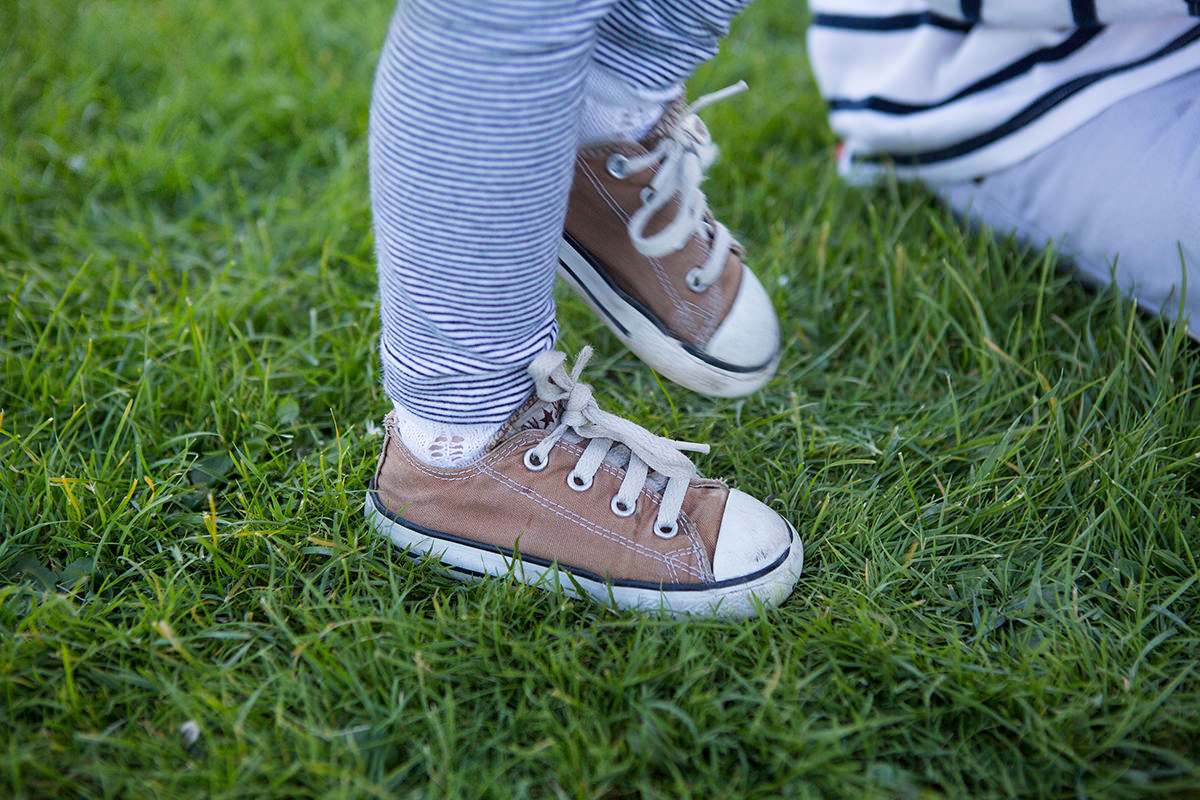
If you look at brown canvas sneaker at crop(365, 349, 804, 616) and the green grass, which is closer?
the green grass

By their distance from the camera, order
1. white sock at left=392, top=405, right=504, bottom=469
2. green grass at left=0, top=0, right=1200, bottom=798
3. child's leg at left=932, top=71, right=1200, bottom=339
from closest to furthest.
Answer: green grass at left=0, top=0, right=1200, bottom=798 → white sock at left=392, top=405, right=504, bottom=469 → child's leg at left=932, top=71, right=1200, bottom=339

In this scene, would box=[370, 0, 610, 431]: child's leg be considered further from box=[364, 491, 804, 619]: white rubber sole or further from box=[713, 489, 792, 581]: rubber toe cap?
box=[713, 489, 792, 581]: rubber toe cap

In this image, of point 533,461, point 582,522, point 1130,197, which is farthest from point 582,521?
point 1130,197

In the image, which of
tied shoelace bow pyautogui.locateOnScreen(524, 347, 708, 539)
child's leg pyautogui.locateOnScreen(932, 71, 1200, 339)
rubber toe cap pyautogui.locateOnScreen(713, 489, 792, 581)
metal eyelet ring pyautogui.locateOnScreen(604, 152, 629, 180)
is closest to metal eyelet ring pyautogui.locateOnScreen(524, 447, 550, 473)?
tied shoelace bow pyautogui.locateOnScreen(524, 347, 708, 539)

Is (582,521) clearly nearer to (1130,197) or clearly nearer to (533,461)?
(533,461)

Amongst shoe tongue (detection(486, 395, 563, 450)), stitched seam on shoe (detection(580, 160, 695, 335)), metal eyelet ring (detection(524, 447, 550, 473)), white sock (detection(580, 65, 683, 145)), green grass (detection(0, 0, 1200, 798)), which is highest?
white sock (detection(580, 65, 683, 145))

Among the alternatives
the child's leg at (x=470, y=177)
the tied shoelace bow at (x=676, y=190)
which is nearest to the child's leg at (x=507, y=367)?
the child's leg at (x=470, y=177)

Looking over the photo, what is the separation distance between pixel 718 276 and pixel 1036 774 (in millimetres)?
770

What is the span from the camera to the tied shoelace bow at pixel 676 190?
1.16 metres

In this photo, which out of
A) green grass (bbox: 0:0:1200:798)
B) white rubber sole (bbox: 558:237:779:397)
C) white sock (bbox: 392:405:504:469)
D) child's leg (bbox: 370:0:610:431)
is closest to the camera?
child's leg (bbox: 370:0:610:431)

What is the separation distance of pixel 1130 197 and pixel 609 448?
1055 millimetres

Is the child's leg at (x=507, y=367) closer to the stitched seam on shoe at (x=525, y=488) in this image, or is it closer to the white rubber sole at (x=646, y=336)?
the stitched seam on shoe at (x=525, y=488)

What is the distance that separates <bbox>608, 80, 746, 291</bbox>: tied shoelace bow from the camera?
45.5 inches

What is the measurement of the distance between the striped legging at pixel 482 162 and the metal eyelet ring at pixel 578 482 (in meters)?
0.14
